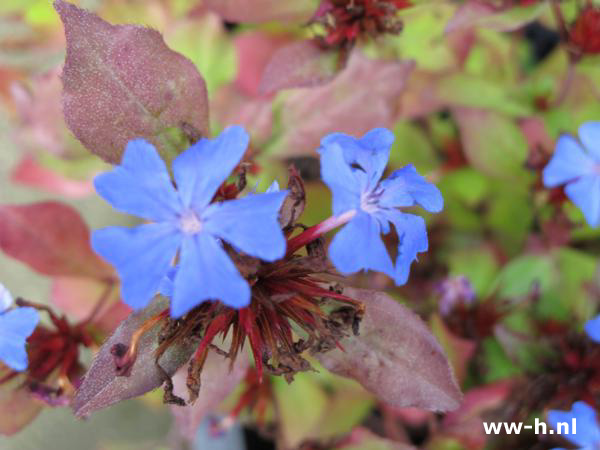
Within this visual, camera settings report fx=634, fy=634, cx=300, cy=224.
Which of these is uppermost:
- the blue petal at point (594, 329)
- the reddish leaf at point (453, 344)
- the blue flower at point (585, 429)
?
the blue petal at point (594, 329)

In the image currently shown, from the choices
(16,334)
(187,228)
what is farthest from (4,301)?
(187,228)

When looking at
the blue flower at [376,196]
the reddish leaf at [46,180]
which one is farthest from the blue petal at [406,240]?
the reddish leaf at [46,180]

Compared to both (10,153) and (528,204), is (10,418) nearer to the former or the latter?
(10,153)

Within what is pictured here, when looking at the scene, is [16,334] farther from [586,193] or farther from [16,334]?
[586,193]

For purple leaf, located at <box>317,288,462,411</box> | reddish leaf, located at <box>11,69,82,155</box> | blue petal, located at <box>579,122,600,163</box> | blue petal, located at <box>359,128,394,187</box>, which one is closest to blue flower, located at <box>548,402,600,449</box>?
purple leaf, located at <box>317,288,462,411</box>

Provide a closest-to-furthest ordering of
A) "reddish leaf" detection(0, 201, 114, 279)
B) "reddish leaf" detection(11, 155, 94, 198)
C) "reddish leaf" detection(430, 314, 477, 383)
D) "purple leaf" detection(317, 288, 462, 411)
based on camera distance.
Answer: "purple leaf" detection(317, 288, 462, 411)
"reddish leaf" detection(0, 201, 114, 279)
"reddish leaf" detection(430, 314, 477, 383)
"reddish leaf" detection(11, 155, 94, 198)

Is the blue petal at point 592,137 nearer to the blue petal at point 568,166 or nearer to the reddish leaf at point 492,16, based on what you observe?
the blue petal at point 568,166

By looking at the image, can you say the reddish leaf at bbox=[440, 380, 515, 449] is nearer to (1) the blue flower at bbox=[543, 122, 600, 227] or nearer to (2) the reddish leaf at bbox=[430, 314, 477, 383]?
(2) the reddish leaf at bbox=[430, 314, 477, 383]
